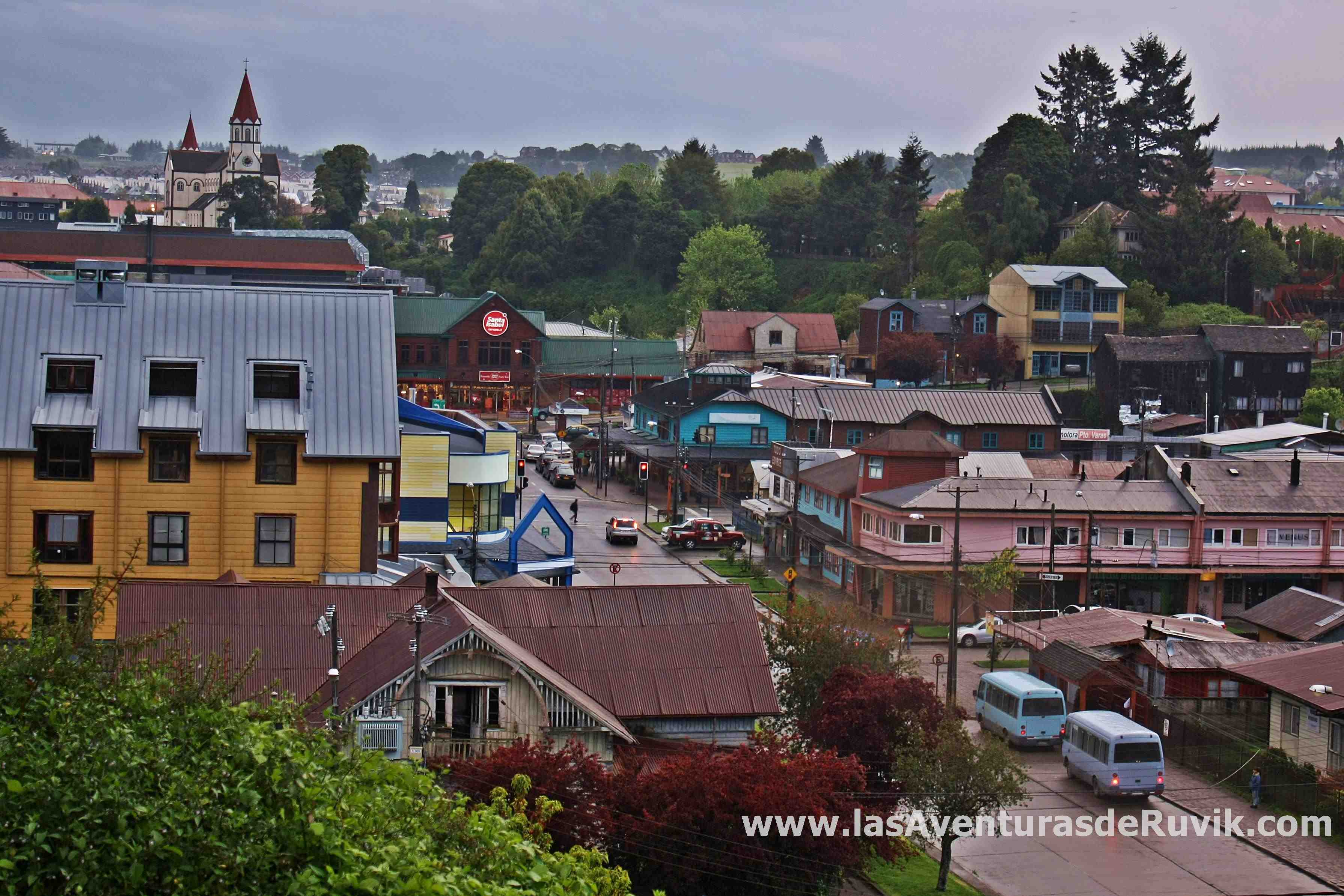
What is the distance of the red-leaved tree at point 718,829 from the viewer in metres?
20.8

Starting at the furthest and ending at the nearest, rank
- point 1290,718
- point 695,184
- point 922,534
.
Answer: point 695,184 < point 922,534 < point 1290,718

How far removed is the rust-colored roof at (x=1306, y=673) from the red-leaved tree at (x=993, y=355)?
6047cm

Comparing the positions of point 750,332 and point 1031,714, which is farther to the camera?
point 750,332

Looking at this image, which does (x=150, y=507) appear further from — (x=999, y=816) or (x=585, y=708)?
(x=999, y=816)

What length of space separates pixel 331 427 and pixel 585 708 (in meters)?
A: 9.75

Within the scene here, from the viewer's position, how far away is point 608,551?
56.7 meters

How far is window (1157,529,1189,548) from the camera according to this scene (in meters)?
50.9

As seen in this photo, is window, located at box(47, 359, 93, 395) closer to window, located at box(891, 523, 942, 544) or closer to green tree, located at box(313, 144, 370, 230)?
window, located at box(891, 523, 942, 544)

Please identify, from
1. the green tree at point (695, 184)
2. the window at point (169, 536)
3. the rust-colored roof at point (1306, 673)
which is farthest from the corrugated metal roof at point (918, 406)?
the green tree at point (695, 184)

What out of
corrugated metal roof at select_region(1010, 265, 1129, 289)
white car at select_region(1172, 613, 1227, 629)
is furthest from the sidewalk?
corrugated metal roof at select_region(1010, 265, 1129, 289)

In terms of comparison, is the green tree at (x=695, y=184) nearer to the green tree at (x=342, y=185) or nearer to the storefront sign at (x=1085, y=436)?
the green tree at (x=342, y=185)

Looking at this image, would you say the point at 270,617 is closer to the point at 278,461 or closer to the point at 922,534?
the point at 278,461

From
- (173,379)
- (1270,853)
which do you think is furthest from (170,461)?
(1270,853)

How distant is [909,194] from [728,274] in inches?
617
